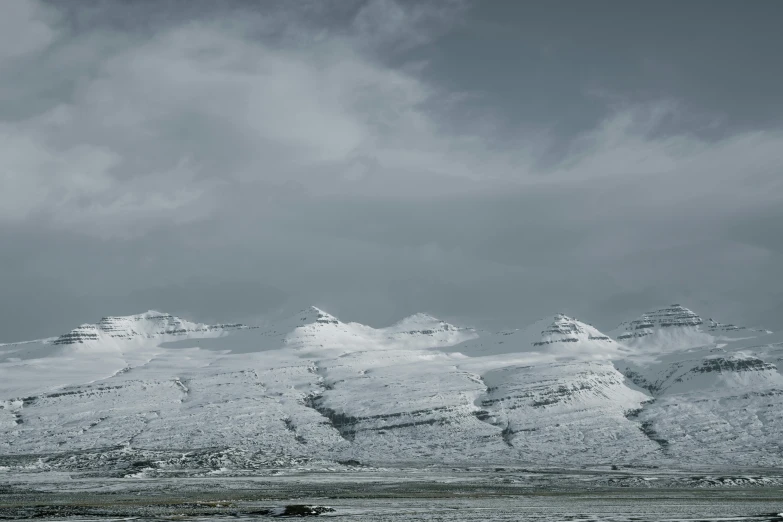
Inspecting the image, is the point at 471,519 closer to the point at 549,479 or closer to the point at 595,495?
the point at 595,495

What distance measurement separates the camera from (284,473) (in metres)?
179

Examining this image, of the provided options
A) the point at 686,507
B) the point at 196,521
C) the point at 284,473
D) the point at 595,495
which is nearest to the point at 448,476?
the point at 284,473

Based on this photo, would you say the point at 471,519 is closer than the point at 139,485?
Yes

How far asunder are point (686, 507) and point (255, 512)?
182 ft

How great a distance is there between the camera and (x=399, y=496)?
117 metres

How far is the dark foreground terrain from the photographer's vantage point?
84312 mm

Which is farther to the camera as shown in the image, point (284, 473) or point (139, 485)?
point (284, 473)

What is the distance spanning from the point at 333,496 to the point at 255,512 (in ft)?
101

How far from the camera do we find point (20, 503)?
9981 cm

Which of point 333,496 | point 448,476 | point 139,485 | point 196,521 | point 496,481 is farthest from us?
point 448,476

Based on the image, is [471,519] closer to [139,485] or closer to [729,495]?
[729,495]

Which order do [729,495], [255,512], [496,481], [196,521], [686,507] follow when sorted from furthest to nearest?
[496,481] → [729,495] → [686,507] → [255,512] → [196,521]

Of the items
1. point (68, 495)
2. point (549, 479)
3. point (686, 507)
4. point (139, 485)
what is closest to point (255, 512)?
point (68, 495)

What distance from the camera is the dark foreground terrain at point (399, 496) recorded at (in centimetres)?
8431
